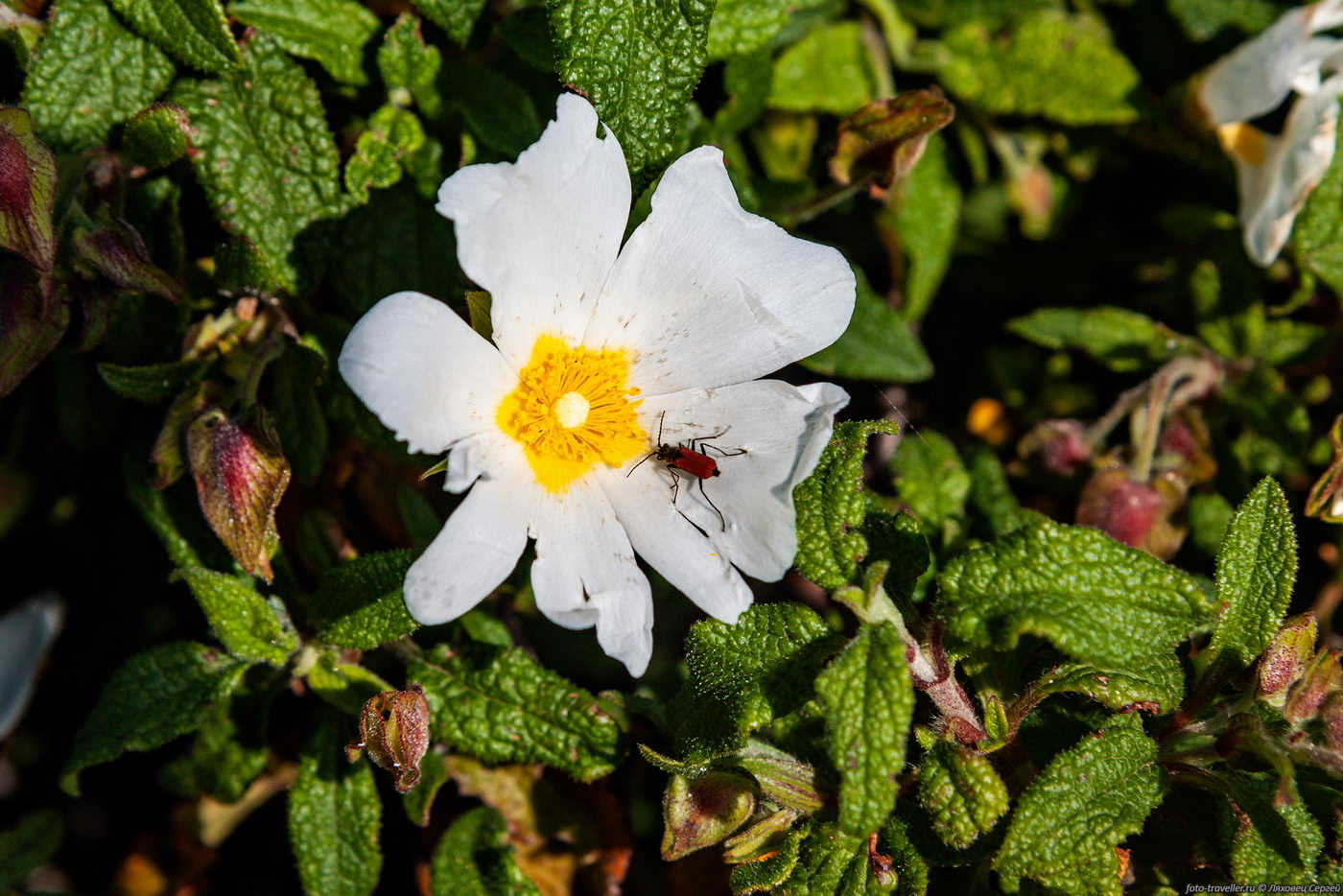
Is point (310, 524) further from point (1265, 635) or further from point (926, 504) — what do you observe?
point (1265, 635)

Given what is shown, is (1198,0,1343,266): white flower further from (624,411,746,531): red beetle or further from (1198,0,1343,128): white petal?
(624,411,746,531): red beetle

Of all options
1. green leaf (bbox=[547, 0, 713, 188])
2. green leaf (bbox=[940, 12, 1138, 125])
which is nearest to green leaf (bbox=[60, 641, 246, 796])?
green leaf (bbox=[547, 0, 713, 188])

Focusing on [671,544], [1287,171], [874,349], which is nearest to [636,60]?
[671,544]

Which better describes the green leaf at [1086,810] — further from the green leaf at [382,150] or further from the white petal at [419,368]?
the green leaf at [382,150]

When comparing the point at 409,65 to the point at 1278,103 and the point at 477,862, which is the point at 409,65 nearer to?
the point at 477,862

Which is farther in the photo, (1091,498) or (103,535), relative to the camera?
(103,535)

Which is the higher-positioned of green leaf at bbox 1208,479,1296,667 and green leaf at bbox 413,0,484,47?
green leaf at bbox 413,0,484,47

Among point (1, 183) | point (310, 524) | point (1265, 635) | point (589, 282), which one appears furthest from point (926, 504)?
point (1, 183)
